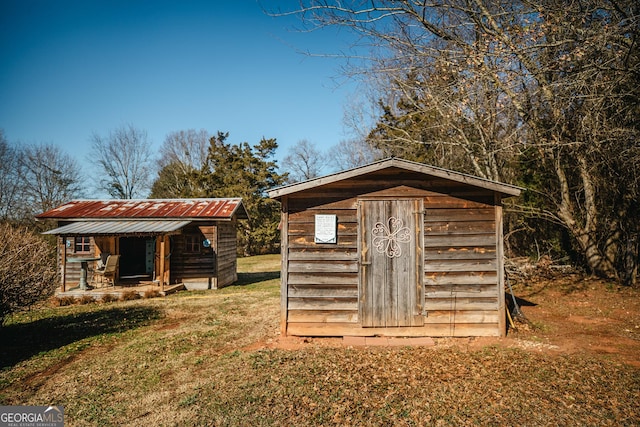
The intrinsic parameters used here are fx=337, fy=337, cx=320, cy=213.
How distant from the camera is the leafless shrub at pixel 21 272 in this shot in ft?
20.9

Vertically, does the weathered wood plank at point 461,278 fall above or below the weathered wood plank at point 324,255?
below

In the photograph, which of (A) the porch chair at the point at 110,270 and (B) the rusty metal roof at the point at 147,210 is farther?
(B) the rusty metal roof at the point at 147,210

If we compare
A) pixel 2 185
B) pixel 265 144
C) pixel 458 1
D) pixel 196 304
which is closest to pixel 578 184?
pixel 458 1

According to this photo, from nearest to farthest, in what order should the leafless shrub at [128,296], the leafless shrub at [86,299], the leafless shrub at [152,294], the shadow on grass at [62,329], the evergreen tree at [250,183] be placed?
the shadow on grass at [62,329]
the leafless shrub at [86,299]
the leafless shrub at [128,296]
the leafless shrub at [152,294]
the evergreen tree at [250,183]

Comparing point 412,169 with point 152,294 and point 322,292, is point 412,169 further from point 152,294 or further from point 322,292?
point 152,294

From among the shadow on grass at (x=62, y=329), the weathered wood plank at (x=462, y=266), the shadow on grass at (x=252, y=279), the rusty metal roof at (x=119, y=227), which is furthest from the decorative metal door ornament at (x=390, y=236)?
the shadow on grass at (x=252, y=279)

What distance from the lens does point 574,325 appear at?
7395 millimetres

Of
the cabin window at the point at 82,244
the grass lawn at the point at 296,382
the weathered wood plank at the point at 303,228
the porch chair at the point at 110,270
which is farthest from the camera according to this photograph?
the cabin window at the point at 82,244

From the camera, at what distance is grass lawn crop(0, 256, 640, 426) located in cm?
400

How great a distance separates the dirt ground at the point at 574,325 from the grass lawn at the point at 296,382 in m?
0.28

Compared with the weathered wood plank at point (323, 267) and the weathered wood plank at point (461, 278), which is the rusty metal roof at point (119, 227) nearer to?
the weathered wood plank at point (323, 267)

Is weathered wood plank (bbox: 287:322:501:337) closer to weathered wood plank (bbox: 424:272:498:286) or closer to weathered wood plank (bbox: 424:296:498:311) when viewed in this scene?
weathered wood plank (bbox: 424:296:498:311)

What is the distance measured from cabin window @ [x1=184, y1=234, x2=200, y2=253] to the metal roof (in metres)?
0.90

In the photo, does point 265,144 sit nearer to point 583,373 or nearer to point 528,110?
point 528,110
